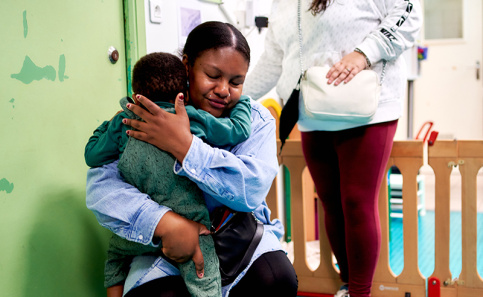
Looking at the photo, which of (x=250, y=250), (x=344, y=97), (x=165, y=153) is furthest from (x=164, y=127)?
(x=344, y=97)

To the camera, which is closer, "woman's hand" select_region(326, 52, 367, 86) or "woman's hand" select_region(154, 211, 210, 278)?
"woman's hand" select_region(154, 211, 210, 278)

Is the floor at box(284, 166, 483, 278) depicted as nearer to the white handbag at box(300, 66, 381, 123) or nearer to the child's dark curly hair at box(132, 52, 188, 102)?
the white handbag at box(300, 66, 381, 123)

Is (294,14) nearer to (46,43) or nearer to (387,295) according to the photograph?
(46,43)

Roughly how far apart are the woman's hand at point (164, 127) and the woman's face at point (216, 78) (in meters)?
0.09

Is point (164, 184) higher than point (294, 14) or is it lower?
lower

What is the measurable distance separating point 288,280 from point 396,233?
2.22 metres

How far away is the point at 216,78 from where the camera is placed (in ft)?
3.24

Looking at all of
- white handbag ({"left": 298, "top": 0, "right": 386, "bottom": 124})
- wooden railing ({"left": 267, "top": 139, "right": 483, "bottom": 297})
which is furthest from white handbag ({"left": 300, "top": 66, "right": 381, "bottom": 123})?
wooden railing ({"left": 267, "top": 139, "right": 483, "bottom": 297})

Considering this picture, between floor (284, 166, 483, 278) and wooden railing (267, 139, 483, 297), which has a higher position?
wooden railing (267, 139, 483, 297)

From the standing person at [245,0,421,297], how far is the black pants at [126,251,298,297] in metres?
0.48

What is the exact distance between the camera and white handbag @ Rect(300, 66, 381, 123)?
1265 mm

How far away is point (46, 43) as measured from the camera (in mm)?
1048

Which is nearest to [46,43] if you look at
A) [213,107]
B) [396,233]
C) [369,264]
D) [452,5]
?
[213,107]

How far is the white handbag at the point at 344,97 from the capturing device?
1.26 metres
